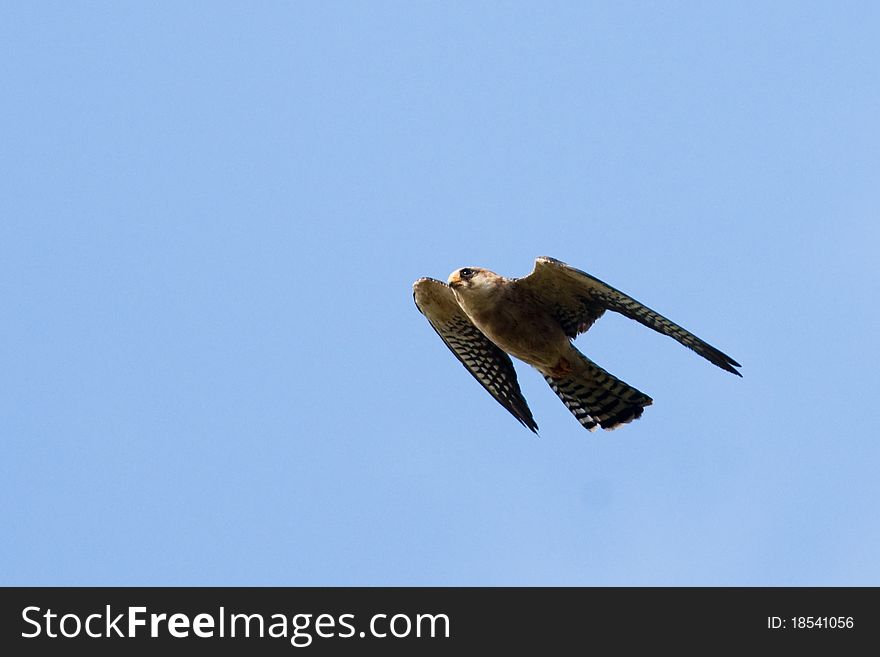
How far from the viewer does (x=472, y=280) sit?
16.3m

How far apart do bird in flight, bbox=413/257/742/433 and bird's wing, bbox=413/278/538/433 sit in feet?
0.57

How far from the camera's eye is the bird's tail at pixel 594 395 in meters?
16.7

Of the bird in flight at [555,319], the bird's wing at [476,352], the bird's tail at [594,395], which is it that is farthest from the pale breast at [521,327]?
the bird's wing at [476,352]

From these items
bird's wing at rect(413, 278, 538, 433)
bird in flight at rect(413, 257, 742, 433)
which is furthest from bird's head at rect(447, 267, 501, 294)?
bird's wing at rect(413, 278, 538, 433)

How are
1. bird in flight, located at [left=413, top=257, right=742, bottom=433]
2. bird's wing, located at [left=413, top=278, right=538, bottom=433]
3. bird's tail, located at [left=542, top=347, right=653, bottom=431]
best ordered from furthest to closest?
bird's wing, located at [left=413, top=278, right=538, bottom=433], bird's tail, located at [left=542, top=347, right=653, bottom=431], bird in flight, located at [left=413, top=257, right=742, bottom=433]

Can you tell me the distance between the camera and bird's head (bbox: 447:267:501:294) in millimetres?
16281

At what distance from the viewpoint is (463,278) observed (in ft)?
53.7

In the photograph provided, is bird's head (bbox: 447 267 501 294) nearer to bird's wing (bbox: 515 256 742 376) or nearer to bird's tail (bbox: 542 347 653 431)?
bird's wing (bbox: 515 256 742 376)

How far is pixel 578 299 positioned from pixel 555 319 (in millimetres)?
377

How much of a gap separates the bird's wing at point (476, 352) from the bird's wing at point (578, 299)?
127 centimetres

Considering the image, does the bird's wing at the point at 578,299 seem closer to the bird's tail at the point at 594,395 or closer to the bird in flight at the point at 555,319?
the bird in flight at the point at 555,319
